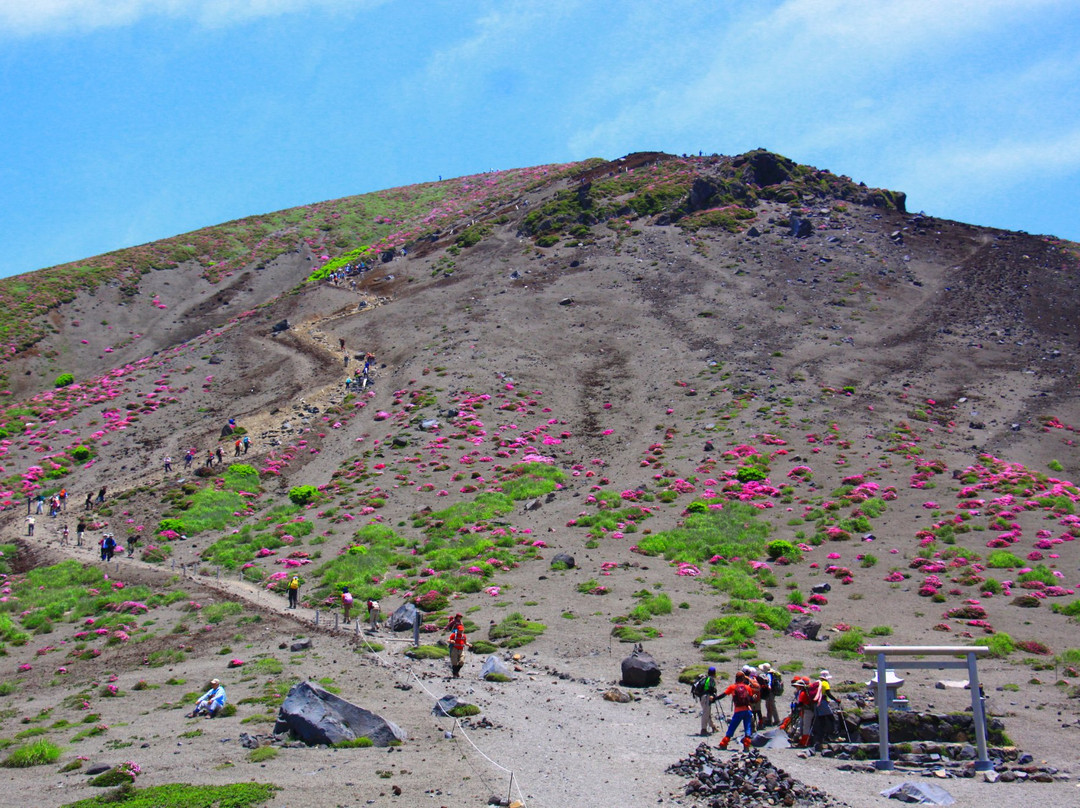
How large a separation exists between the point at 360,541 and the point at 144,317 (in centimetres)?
7151

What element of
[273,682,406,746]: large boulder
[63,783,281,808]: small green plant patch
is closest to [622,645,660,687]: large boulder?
[273,682,406,746]: large boulder

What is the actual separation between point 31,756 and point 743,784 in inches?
691

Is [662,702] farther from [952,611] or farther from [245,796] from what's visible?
[952,611]

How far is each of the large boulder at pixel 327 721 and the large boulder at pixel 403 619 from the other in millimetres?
12144

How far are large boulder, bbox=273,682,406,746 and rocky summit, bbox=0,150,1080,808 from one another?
0.27 m

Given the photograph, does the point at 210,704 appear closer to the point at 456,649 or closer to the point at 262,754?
the point at 262,754

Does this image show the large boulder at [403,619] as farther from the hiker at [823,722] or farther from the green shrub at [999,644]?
the green shrub at [999,644]

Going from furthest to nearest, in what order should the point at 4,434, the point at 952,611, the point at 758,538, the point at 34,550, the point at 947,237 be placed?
the point at 947,237
the point at 4,434
the point at 34,550
the point at 758,538
the point at 952,611

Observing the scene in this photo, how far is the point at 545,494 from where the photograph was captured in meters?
51.4

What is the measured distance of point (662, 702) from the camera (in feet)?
75.8

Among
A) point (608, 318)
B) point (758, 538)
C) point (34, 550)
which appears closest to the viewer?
point (758, 538)

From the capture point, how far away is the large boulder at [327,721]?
1934 cm

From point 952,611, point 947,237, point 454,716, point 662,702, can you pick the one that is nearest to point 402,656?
point 454,716

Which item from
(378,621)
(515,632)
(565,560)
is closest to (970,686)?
(515,632)
